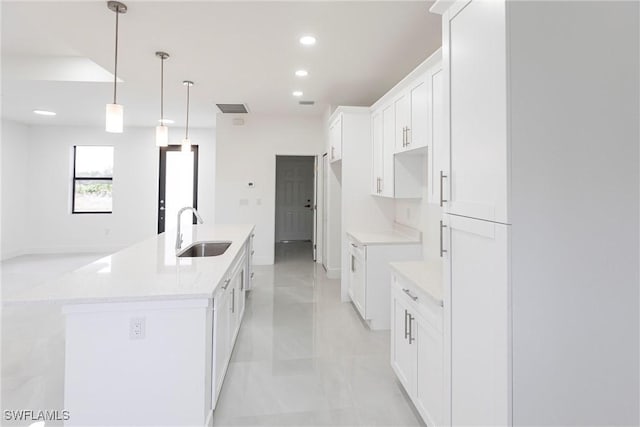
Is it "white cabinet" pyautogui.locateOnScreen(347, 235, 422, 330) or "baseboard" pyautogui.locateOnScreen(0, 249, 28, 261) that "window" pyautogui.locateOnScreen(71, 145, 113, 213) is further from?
"white cabinet" pyautogui.locateOnScreen(347, 235, 422, 330)

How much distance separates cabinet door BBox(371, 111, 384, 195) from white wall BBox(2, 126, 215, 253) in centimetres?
467

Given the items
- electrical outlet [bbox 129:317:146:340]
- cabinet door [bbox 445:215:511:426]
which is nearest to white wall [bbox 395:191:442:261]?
cabinet door [bbox 445:215:511:426]

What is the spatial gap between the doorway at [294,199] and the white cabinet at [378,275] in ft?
18.0

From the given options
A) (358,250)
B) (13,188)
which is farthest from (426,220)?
(13,188)

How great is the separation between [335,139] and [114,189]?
17.8ft

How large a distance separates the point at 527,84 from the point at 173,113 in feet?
20.6

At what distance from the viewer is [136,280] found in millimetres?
1835

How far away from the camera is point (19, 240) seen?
6906 mm

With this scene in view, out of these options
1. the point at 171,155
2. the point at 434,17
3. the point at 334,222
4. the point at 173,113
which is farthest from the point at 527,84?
the point at 171,155

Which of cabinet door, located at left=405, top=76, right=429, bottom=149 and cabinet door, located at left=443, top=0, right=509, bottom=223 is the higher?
cabinet door, located at left=405, top=76, right=429, bottom=149

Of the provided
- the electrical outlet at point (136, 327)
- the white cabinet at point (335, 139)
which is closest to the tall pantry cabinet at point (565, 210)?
the electrical outlet at point (136, 327)

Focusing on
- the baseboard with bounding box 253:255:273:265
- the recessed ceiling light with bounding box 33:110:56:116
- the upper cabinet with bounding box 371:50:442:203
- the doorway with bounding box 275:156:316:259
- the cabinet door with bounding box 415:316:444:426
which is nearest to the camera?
the cabinet door with bounding box 415:316:444:426

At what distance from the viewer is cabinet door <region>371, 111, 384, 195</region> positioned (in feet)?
12.6

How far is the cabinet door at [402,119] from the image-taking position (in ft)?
9.82
